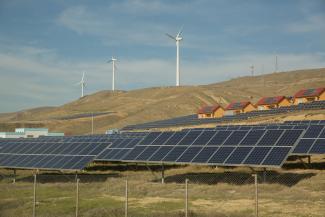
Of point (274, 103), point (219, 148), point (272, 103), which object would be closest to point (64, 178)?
point (219, 148)

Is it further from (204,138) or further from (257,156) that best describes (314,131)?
(257,156)

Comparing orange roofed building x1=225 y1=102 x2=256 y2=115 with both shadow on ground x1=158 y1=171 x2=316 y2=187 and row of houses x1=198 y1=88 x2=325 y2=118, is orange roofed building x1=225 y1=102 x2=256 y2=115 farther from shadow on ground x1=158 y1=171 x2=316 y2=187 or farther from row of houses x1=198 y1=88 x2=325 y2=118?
shadow on ground x1=158 y1=171 x2=316 y2=187

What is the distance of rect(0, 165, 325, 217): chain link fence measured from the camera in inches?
766

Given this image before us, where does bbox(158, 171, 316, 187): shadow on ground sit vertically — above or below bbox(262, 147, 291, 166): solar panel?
below

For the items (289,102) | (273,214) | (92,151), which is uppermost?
(289,102)

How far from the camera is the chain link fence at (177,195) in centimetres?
1947

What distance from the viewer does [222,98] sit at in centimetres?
15525

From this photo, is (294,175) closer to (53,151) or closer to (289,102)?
(53,151)

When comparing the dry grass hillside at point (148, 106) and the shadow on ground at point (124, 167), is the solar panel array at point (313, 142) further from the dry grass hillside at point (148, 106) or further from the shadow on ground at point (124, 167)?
the dry grass hillside at point (148, 106)

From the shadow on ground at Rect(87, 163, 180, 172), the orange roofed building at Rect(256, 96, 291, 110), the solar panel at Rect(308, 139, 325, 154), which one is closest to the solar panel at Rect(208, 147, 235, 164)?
the solar panel at Rect(308, 139, 325, 154)

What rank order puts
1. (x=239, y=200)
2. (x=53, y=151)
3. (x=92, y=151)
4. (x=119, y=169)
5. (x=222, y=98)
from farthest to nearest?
(x=222, y=98), (x=119, y=169), (x=53, y=151), (x=92, y=151), (x=239, y=200)

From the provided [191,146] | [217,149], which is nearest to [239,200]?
[217,149]

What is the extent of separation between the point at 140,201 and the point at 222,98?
437 ft

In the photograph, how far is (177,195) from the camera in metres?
26.1
